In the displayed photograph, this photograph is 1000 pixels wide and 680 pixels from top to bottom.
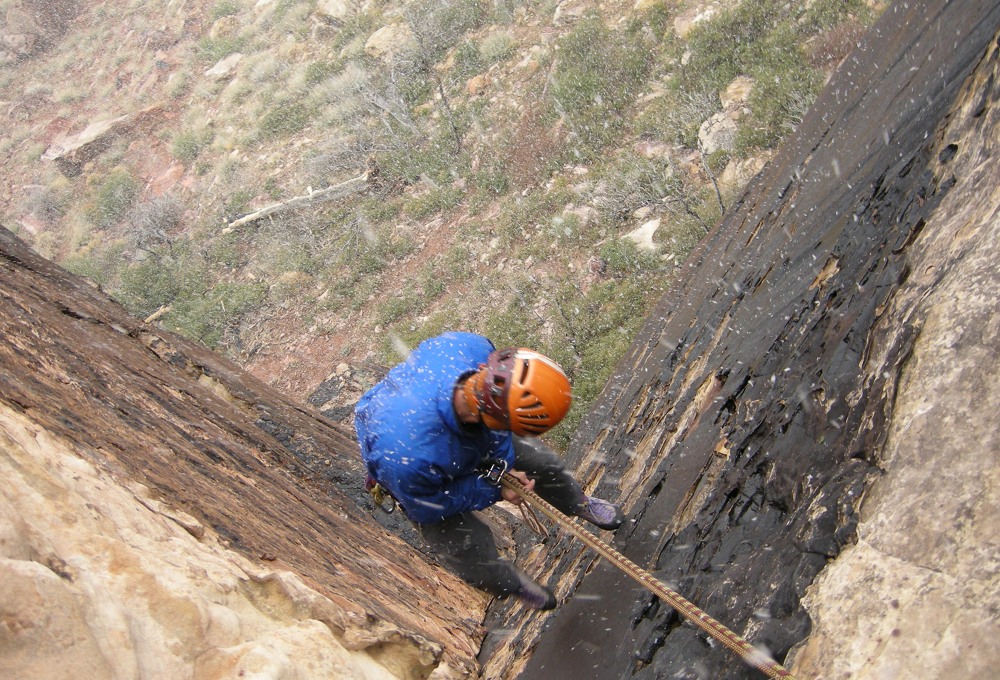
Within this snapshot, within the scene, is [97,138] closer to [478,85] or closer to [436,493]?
[478,85]

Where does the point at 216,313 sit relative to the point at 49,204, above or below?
below

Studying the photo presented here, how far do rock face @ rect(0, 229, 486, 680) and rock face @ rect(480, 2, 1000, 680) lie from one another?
766mm

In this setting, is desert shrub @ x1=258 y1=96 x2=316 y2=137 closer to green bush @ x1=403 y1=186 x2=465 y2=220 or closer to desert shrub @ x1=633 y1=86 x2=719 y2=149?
green bush @ x1=403 y1=186 x2=465 y2=220

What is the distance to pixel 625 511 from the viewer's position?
3.43 metres

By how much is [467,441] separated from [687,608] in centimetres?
106

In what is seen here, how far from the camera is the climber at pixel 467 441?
263cm

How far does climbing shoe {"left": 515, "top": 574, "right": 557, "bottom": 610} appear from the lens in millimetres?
3205

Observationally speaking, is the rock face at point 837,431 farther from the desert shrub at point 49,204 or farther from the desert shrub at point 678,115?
the desert shrub at point 49,204

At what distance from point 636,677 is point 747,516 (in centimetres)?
63

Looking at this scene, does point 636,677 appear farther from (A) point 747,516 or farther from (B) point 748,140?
(B) point 748,140

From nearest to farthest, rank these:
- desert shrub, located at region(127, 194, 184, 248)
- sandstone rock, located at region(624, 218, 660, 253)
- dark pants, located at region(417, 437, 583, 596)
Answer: dark pants, located at region(417, 437, 583, 596), sandstone rock, located at region(624, 218, 660, 253), desert shrub, located at region(127, 194, 184, 248)

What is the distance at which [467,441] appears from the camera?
2.92 metres

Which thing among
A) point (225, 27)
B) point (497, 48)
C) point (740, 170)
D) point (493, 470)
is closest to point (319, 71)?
point (497, 48)

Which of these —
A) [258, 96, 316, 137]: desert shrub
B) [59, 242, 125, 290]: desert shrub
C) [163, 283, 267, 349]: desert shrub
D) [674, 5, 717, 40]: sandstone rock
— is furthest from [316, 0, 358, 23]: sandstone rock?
[674, 5, 717, 40]: sandstone rock
